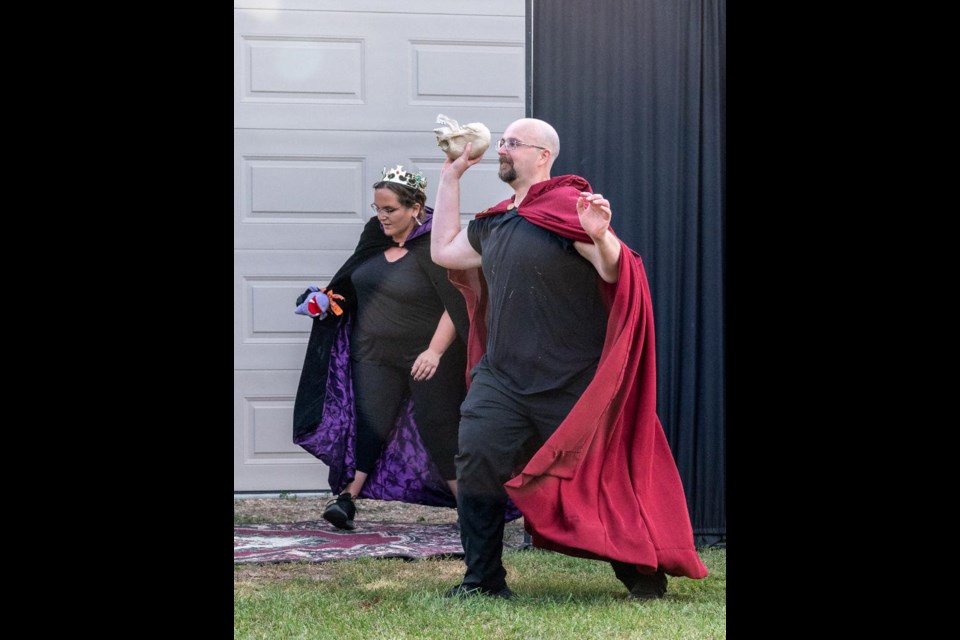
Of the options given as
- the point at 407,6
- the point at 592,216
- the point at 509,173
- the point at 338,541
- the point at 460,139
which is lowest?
the point at 338,541

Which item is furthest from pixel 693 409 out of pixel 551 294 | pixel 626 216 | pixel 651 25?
pixel 651 25

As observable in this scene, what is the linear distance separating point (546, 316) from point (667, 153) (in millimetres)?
1098

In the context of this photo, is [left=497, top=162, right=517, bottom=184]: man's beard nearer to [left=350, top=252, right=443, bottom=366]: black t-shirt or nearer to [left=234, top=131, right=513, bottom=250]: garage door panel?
[left=350, top=252, right=443, bottom=366]: black t-shirt

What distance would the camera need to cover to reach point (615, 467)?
12.4 ft

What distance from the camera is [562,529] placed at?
3.70 metres

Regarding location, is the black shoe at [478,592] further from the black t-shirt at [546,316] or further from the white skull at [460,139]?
the white skull at [460,139]

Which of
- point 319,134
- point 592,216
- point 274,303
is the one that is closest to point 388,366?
point 274,303

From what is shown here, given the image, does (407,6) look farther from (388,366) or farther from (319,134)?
(388,366)

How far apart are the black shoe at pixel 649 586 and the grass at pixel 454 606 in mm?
36

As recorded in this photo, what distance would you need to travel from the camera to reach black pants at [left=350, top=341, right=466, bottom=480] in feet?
16.0

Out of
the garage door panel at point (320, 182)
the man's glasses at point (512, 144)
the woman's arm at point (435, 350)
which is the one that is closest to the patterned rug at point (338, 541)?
the woman's arm at point (435, 350)

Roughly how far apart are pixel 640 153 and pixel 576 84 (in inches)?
14.4
